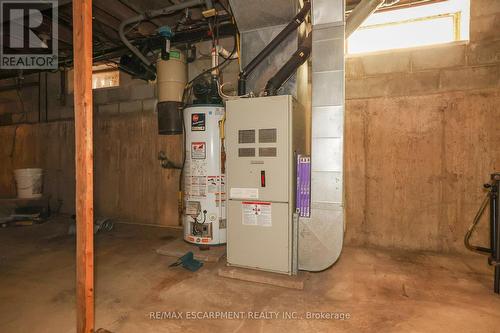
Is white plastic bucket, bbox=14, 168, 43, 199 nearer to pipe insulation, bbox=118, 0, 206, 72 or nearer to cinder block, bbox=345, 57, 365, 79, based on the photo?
pipe insulation, bbox=118, 0, 206, 72

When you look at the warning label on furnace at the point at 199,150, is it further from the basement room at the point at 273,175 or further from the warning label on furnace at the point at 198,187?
the warning label on furnace at the point at 198,187

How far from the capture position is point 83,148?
1.55 meters

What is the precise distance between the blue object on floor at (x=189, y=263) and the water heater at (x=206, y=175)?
433 mm

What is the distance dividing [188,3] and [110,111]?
2.56 m

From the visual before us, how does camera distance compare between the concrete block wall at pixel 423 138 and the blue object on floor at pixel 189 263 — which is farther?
the concrete block wall at pixel 423 138

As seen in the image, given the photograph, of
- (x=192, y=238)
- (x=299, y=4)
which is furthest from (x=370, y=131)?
(x=192, y=238)

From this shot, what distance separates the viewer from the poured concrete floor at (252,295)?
1.80 meters

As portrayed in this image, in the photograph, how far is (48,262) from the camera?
283cm

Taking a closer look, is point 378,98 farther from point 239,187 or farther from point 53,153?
point 53,153

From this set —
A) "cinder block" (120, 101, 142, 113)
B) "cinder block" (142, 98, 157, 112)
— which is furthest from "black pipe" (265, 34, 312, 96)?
"cinder block" (120, 101, 142, 113)

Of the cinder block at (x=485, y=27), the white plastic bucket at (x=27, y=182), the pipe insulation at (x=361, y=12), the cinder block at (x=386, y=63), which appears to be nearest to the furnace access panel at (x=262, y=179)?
the pipe insulation at (x=361, y=12)

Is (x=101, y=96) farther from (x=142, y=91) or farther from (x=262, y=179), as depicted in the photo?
(x=262, y=179)

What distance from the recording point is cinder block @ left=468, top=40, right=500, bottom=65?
287 cm

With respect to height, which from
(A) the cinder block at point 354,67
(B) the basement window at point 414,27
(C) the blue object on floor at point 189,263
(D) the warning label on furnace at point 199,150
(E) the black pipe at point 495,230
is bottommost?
(C) the blue object on floor at point 189,263
